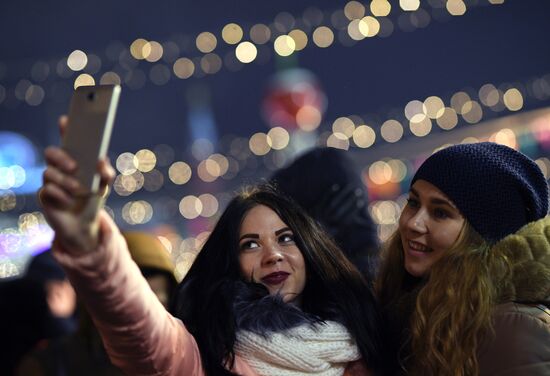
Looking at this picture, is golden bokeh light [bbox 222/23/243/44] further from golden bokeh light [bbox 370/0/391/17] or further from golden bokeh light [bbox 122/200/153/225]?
golden bokeh light [bbox 122/200/153/225]

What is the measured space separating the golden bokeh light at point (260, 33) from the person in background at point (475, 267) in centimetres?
1213

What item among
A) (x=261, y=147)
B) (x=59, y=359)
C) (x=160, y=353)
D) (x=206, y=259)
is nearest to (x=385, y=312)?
(x=206, y=259)

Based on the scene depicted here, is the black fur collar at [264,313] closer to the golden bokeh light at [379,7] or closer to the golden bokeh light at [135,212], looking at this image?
the golden bokeh light at [379,7]

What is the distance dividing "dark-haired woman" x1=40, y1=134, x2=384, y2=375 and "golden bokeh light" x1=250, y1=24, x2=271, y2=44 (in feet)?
39.9

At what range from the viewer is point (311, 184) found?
14.6ft

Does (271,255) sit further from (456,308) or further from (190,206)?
(190,206)

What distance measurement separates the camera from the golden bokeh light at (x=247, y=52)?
16538mm

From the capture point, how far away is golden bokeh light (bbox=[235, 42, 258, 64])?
16538mm

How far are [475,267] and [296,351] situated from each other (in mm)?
695

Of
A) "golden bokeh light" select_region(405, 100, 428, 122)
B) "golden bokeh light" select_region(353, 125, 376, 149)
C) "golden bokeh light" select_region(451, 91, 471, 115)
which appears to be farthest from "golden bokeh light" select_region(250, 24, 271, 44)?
"golden bokeh light" select_region(353, 125, 376, 149)

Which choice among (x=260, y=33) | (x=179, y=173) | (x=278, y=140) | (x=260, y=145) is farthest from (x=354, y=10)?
(x=179, y=173)

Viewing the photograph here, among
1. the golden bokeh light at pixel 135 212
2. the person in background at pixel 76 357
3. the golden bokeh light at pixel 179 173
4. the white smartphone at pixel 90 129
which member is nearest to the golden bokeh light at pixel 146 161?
the golden bokeh light at pixel 135 212

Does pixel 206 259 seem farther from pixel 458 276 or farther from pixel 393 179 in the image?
pixel 393 179

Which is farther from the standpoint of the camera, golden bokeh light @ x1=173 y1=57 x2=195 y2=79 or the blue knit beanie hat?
golden bokeh light @ x1=173 y1=57 x2=195 y2=79
